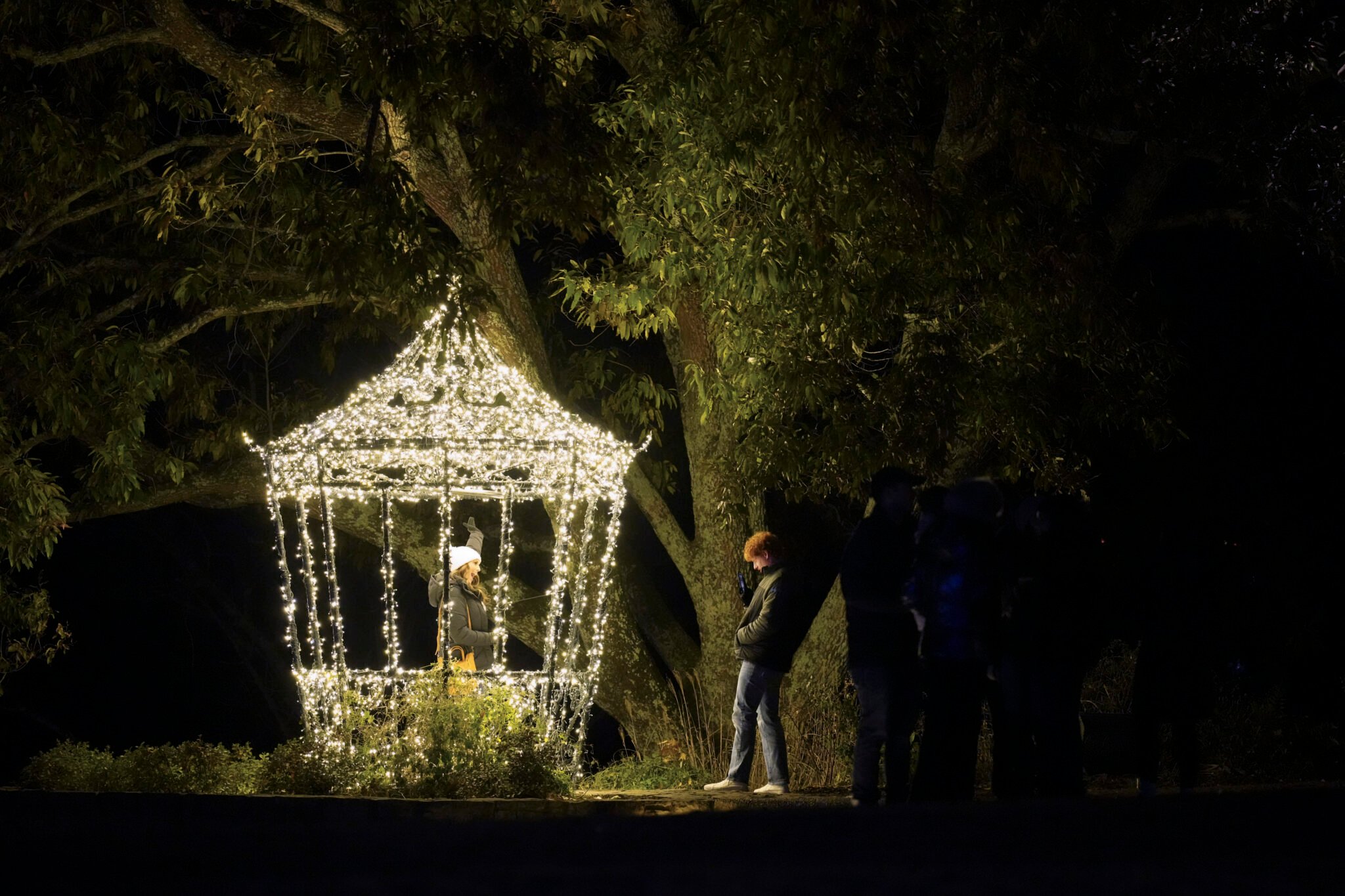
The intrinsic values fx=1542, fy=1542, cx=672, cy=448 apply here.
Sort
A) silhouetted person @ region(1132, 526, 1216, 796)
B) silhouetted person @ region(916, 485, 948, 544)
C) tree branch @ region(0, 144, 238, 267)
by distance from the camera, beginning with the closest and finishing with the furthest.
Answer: silhouetted person @ region(916, 485, 948, 544)
silhouetted person @ region(1132, 526, 1216, 796)
tree branch @ region(0, 144, 238, 267)

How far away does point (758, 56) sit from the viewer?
10.2 meters

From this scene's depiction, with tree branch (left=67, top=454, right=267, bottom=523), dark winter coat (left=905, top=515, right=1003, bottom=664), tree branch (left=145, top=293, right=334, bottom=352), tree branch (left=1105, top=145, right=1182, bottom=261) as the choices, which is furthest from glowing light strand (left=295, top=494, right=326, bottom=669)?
tree branch (left=1105, top=145, right=1182, bottom=261)

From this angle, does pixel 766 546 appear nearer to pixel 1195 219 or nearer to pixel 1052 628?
pixel 1052 628

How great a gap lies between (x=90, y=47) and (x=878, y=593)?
28.9ft

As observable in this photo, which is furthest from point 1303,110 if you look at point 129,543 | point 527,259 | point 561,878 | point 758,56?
point 129,543

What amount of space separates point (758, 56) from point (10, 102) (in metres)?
6.64

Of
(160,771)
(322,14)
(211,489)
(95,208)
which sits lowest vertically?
(160,771)

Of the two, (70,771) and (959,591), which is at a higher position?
(959,591)

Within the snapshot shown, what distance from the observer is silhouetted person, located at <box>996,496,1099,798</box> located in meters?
7.38

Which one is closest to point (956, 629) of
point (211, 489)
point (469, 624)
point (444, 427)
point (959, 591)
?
point (959, 591)

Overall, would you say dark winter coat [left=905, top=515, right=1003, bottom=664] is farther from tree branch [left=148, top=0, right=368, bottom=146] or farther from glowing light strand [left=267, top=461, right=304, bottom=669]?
tree branch [left=148, top=0, right=368, bottom=146]

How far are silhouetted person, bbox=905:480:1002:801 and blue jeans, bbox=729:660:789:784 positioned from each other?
286cm

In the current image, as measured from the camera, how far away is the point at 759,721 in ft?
34.2

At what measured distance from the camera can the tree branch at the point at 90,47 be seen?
12.7m
